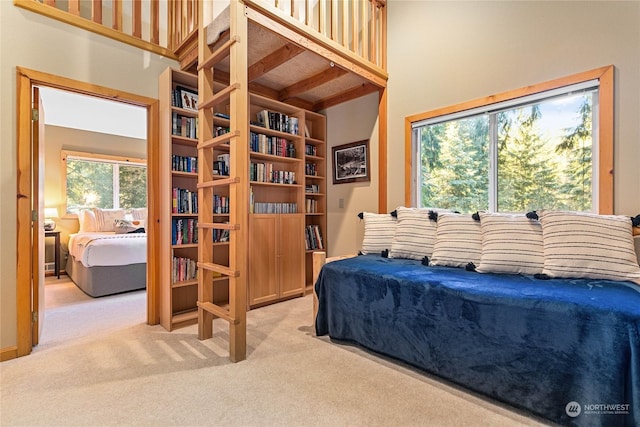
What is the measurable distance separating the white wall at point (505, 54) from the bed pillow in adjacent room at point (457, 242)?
0.83 meters

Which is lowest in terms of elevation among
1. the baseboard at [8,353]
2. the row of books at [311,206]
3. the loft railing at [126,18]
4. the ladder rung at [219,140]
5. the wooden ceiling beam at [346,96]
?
the baseboard at [8,353]

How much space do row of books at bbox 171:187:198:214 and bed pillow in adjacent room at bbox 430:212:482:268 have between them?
2.12 m

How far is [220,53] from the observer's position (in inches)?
86.0

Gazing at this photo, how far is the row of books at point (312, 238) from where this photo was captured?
12.6ft

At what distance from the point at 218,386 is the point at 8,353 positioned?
1.55m

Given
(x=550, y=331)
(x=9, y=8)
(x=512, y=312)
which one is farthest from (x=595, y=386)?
(x=9, y=8)

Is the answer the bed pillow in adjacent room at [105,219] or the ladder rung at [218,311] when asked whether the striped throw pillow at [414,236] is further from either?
the bed pillow in adjacent room at [105,219]

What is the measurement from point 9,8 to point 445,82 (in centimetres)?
331

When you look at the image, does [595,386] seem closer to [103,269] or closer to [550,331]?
[550,331]

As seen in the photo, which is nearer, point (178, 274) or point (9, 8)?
point (9, 8)

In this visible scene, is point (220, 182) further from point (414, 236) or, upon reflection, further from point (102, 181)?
point (102, 181)

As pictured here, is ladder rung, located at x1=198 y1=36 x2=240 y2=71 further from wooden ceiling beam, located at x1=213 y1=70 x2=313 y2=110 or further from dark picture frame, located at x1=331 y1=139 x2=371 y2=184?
dark picture frame, located at x1=331 y1=139 x2=371 y2=184

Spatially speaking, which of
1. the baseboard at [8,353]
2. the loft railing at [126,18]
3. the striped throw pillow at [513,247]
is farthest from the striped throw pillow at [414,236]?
the baseboard at [8,353]

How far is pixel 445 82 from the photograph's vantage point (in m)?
2.85
